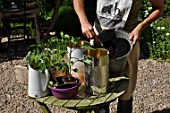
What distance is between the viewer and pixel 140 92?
425cm

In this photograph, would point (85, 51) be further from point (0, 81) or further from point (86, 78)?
point (0, 81)

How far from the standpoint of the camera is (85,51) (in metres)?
2.31

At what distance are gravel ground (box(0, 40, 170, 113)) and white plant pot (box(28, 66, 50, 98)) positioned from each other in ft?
5.18

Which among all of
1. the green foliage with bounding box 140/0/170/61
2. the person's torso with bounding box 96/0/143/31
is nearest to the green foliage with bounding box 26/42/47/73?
the person's torso with bounding box 96/0/143/31

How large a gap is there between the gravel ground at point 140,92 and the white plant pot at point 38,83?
1578mm

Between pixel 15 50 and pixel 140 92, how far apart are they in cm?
236

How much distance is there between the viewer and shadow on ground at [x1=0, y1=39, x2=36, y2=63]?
5423mm

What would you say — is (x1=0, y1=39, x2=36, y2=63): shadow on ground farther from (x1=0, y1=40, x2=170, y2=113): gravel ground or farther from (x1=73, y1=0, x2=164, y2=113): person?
(x1=73, y1=0, x2=164, y2=113): person

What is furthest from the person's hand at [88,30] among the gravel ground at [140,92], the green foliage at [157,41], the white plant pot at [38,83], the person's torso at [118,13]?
the green foliage at [157,41]

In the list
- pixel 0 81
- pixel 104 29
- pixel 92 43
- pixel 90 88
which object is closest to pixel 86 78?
pixel 90 88

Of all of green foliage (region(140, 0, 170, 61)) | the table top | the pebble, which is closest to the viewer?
the table top

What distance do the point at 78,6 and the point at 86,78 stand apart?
511mm

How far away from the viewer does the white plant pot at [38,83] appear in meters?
2.20

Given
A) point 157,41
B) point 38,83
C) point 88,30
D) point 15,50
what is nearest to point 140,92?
point 157,41
